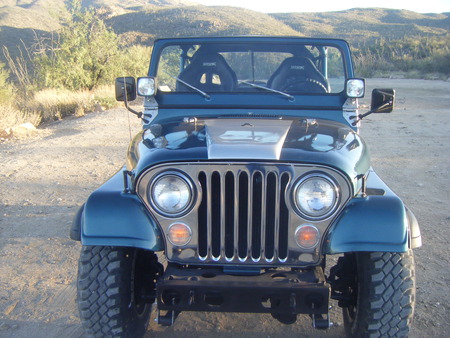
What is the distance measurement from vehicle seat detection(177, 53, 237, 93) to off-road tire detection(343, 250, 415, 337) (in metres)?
1.84

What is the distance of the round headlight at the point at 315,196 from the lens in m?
2.09

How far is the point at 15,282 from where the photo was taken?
10.9 feet

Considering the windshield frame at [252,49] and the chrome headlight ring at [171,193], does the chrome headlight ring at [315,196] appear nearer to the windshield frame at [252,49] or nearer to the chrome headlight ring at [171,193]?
the chrome headlight ring at [171,193]

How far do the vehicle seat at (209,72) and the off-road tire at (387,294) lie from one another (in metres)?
1.84

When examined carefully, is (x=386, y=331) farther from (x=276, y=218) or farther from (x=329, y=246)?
(x=276, y=218)

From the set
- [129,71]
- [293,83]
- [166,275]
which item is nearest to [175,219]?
[166,275]

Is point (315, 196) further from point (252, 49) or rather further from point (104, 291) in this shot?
point (252, 49)

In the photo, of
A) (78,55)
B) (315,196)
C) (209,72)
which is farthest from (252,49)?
A: (78,55)

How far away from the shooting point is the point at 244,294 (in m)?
2.07

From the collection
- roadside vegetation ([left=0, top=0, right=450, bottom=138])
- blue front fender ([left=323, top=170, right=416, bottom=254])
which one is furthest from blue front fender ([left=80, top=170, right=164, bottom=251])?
roadside vegetation ([left=0, top=0, right=450, bottom=138])

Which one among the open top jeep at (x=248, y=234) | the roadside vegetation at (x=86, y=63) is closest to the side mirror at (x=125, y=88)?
the open top jeep at (x=248, y=234)

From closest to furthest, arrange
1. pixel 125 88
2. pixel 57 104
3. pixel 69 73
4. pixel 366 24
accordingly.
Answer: pixel 125 88 → pixel 57 104 → pixel 69 73 → pixel 366 24

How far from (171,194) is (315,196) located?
68 cm

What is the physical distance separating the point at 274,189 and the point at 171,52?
207cm
